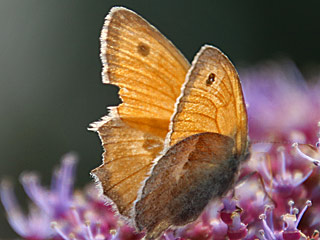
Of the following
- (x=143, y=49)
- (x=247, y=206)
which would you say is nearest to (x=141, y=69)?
(x=143, y=49)

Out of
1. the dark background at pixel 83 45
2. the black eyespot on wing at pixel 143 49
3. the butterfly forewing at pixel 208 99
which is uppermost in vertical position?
the black eyespot on wing at pixel 143 49

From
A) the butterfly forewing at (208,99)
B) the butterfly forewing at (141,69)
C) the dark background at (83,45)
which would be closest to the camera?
the butterfly forewing at (208,99)

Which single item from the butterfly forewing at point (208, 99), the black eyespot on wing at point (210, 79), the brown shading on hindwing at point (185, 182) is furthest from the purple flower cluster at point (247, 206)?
the black eyespot on wing at point (210, 79)

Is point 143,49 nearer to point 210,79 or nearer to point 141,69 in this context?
point 141,69

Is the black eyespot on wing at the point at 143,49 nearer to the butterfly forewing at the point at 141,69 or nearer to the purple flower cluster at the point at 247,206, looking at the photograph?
the butterfly forewing at the point at 141,69

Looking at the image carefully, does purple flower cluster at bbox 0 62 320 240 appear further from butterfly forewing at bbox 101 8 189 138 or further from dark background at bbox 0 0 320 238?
dark background at bbox 0 0 320 238

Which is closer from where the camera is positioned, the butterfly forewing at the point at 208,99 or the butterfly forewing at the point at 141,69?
the butterfly forewing at the point at 208,99

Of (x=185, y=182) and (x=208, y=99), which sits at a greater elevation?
(x=208, y=99)
